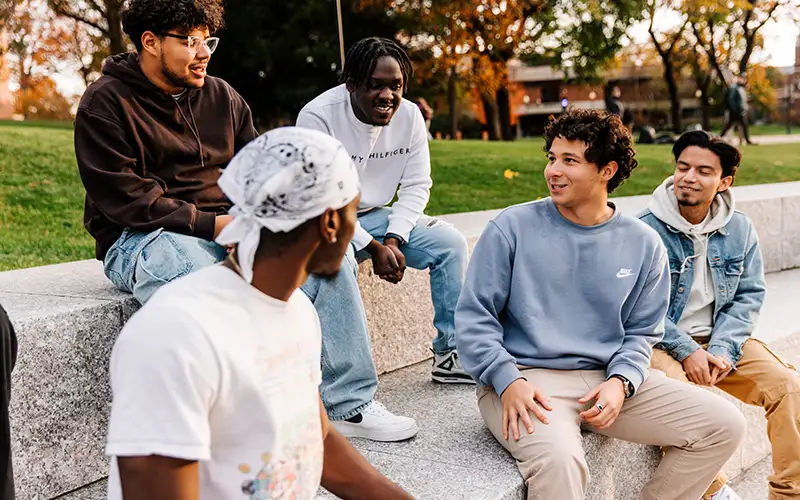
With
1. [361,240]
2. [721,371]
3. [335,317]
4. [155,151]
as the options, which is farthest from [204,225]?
[721,371]

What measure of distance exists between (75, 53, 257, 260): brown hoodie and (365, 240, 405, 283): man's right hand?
0.66 metres

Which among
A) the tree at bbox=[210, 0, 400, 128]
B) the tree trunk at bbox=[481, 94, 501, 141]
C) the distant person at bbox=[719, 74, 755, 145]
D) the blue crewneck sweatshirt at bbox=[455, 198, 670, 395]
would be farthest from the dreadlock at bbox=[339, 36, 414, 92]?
the tree trunk at bbox=[481, 94, 501, 141]

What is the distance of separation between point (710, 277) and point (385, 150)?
62.1 inches

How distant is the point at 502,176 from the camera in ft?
32.9

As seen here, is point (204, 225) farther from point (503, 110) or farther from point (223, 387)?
point (503, 110)

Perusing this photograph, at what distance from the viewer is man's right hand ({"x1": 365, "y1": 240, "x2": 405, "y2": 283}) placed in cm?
361

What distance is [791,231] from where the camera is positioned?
7238 millimetres

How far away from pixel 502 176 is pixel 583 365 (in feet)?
23.3

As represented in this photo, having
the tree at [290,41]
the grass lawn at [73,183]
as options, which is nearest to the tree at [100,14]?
the tree at [290,41]

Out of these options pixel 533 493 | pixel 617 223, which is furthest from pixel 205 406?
pixel 617 223

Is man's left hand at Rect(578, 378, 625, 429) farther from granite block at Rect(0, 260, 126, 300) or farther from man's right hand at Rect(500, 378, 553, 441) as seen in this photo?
granite block at Rect(0, 260, 126, 300)

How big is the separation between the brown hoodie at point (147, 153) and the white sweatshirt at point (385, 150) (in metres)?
0.53

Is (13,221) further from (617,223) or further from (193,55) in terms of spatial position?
(617,223)

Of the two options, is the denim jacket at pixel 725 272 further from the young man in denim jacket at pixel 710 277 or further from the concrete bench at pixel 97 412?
the concrete bench at pixel 97 412
